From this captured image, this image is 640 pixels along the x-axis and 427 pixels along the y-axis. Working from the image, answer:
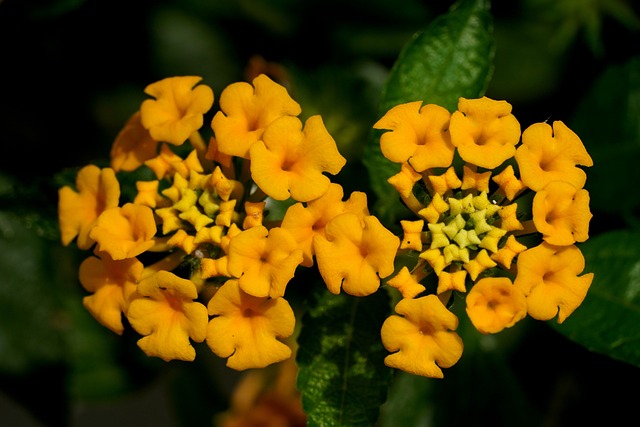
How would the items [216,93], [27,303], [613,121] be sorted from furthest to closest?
[216,93] → [27,303] → [613,121]

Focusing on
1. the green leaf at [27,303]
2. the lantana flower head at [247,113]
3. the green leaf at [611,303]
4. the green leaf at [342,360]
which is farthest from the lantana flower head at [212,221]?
the green leaf at [27,303]

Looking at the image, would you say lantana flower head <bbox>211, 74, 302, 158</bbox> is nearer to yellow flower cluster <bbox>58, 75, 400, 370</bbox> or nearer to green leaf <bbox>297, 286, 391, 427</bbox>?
yellow flower cluster <bbox>58, 75, 400, 370</bbox>

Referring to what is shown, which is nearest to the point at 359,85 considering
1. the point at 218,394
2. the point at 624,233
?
the point at 624,233

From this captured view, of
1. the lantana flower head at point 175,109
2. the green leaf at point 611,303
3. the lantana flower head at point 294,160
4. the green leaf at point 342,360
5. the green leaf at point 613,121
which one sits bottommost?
the green leaf at point 342,360

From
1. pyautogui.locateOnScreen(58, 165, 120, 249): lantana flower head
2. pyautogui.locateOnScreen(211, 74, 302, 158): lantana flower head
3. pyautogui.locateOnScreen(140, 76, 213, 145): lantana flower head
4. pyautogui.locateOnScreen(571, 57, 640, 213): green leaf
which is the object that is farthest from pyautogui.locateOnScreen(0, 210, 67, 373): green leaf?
pyautogui.locateOnScreen(571, 57, 640, 213): green leaf

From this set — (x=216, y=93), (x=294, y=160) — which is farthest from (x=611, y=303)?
(x=216, y=93)

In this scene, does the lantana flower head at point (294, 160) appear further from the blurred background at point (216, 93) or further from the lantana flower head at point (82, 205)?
the blurred background at point (216, 93)

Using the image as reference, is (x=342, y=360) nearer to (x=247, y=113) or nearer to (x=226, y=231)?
(x=226, y=231)
